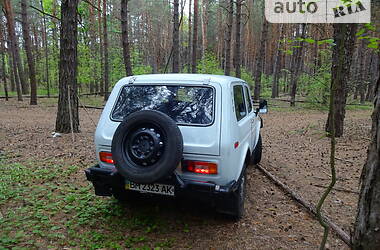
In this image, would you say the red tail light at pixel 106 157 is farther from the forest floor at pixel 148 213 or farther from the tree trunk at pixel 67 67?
the tree trunk at pixel 67 67

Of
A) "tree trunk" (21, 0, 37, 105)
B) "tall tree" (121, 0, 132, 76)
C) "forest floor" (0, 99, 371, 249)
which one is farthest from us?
"tree trunk" (21, 0, 37, 105)

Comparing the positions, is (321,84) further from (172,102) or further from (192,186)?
(192,186)

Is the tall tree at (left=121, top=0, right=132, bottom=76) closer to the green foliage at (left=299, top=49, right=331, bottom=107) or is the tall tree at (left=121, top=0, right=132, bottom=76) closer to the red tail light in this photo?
the red tail light

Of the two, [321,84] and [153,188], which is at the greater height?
[321,84]

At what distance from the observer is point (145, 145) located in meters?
2.92

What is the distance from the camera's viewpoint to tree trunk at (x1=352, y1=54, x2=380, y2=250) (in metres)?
1.68

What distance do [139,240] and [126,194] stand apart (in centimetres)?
88

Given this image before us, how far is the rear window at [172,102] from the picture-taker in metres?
3.25

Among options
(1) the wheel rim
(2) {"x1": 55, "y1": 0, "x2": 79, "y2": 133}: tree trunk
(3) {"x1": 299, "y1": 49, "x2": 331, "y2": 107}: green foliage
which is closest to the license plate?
(1) the wheel rim

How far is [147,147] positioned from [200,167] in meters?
0.64

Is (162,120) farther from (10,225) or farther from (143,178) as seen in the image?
(10,225)

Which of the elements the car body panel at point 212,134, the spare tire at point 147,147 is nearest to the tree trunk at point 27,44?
the car body panel at point 212,134

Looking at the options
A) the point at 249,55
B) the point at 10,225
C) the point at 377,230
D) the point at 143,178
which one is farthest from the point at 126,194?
the point at 249,55

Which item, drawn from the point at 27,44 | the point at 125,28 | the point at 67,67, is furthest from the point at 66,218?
the point at 27,44
